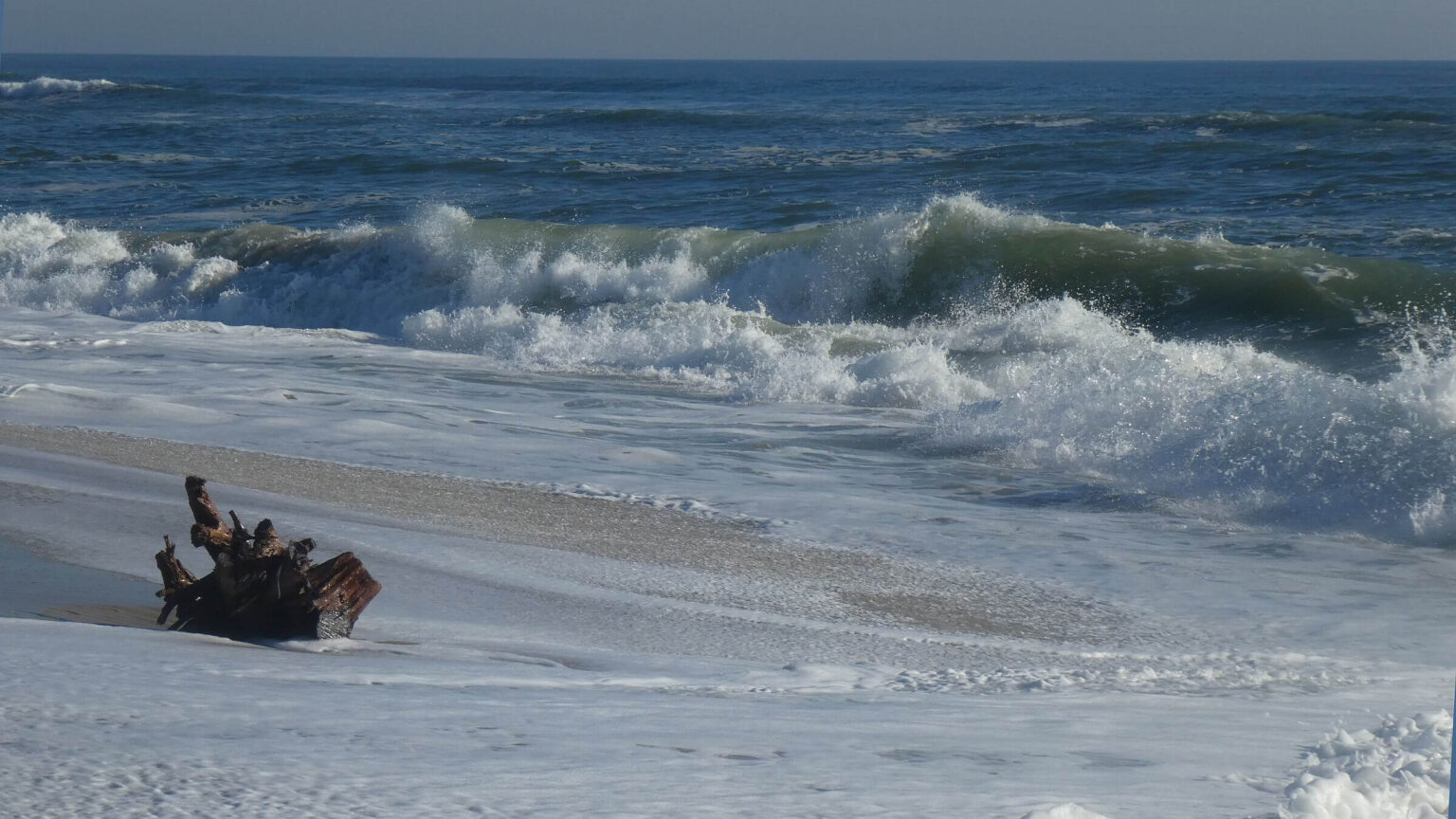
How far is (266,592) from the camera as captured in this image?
364 centimetres

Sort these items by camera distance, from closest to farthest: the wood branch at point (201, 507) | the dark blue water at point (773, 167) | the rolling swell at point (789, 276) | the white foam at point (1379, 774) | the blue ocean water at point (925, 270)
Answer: the white foam at point (1379, 774) < the wood branch at point (201, 507) < the blue ocean water at point (925, 270) < the rolling swell at point (789, 276) < the dark blue water at point (773, 167)

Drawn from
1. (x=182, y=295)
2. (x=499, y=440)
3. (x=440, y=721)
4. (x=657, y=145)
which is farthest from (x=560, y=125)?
(x=440, y=721)

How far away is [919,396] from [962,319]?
3.40 metres

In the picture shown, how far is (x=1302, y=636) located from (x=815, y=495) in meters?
2.34

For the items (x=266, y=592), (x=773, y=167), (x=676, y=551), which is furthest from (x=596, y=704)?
(x=773, y=167)

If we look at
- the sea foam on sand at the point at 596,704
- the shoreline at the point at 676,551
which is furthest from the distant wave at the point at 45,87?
the sea foam on sand at the point at 596,704

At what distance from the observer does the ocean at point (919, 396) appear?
147 inches

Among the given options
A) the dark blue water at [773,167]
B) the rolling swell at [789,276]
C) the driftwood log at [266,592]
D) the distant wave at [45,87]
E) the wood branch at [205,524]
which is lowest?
the driftwood log at [266,592]

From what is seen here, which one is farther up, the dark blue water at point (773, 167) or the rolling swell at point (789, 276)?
the dark blue water at point (773, 167)

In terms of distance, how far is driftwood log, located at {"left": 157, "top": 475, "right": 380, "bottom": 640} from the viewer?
3613 millimetres

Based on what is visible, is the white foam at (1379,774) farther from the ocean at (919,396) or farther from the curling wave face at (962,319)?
the curling wave face at (962,319)

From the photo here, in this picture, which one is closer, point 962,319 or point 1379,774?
point 1379,774

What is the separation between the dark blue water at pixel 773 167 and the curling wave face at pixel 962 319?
8.62 ft

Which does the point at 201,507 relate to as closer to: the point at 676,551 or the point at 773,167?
the point at 676,551
